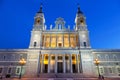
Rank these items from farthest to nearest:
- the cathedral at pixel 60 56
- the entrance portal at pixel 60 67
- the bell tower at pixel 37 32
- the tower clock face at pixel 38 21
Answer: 1. the tower clock face at pixel 38 21
2. the bell tower at pixel 37 32
3. the entrance portal at pixel 60 67
4. the cathedral at pixel 60 56

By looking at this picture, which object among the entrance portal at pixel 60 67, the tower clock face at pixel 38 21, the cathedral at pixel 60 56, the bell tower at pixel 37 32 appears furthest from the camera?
the tower clock face at pixel 38 21

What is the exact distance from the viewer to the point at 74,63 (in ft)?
155

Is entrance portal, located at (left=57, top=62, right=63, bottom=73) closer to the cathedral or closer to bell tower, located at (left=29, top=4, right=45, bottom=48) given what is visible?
the cathedral

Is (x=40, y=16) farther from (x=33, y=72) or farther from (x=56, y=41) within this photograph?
(x=33, y=72)

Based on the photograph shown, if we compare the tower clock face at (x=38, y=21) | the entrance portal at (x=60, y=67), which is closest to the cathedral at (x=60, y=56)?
the entrance portal at (x=60, y=67)

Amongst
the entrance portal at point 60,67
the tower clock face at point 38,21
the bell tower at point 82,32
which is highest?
the tower clock face at point 38,21

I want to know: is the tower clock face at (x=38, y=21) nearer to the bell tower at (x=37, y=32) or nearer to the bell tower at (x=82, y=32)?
the bell tower at (x=37, y=32)

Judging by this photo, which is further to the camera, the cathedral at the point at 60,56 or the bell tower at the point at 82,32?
the bell tower at the point at 82,32

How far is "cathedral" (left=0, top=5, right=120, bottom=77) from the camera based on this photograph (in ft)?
145

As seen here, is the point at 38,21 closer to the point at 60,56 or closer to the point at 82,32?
the point at 60,56

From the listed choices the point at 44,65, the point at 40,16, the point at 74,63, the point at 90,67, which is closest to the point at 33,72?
the point at 44,65

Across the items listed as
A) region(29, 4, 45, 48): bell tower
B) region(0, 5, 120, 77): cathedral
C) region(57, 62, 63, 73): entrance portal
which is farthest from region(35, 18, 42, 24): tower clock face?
region(57, 62, 63, 73): entrance portal

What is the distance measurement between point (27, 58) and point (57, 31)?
46.6ft

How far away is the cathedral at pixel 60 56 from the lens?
44.3 metres
